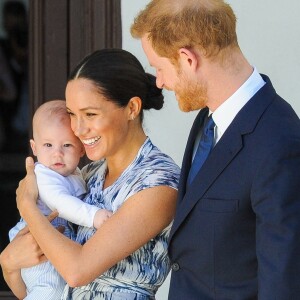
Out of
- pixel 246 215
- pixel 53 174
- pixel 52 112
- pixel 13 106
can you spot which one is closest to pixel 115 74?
pixel 52 112

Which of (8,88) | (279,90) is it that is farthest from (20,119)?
(279,90)

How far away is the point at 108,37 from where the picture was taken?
486 centimetres

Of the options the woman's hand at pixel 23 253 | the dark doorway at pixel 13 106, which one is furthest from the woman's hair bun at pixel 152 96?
the dark doorway at pixel 13 106

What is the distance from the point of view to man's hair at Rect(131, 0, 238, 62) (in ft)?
9.86

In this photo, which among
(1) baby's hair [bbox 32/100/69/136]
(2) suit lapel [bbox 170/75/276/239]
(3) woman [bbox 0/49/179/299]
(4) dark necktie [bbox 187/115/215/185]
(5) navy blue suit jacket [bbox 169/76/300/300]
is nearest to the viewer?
(5) navy blue suit jacket [bbox 169/76/300/300]

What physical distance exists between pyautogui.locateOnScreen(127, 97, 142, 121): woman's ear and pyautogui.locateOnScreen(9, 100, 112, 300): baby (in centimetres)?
26

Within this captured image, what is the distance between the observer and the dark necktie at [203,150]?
3.14m

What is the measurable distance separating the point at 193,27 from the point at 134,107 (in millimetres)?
523

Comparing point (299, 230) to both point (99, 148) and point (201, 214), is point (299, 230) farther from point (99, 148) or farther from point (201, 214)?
point (99, 148)

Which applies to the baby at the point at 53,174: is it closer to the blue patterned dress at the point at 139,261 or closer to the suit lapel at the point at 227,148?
the blue patterned dress at the point at 139,261

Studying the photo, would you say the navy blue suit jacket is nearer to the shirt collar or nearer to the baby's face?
the shirt collar

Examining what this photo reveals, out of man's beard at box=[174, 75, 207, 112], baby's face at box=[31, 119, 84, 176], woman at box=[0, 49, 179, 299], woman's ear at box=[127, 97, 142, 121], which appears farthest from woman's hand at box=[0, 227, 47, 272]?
man's beard at box=[174, 75, 207, 112]

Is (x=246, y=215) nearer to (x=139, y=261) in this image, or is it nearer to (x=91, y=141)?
(x=139, y=261)

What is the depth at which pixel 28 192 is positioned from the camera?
3557 mm
